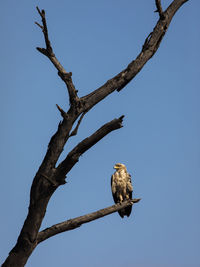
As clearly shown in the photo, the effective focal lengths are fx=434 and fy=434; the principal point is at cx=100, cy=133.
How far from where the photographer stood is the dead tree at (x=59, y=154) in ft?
21.0

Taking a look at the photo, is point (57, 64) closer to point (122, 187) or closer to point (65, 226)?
point (65, 226)

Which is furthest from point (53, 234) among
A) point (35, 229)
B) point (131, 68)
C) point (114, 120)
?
point (131, 68)

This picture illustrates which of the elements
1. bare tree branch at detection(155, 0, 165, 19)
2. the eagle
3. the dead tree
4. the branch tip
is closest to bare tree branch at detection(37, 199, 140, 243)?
the dead tree

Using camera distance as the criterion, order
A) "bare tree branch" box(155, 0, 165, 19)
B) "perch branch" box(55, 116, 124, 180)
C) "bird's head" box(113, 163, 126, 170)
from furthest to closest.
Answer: "bird's head" box(113, 163, 126, 170)
"bare tree branch" box(155, 0, 165, 19)
"perch branch" box(55, 116, 124, 180)

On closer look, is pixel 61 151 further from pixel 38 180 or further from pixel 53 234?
pixel 53 234

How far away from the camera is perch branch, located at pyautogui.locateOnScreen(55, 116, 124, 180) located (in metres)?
6.29

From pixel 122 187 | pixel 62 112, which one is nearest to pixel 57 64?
pixel 62 112

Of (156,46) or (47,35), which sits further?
(156,46)

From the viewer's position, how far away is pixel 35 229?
6480 millimetres

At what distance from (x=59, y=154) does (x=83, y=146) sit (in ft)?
1.57

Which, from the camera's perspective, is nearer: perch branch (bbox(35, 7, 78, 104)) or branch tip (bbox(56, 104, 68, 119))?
branch tip (bbox(56, 104, 68, 119))

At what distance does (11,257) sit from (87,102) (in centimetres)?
262

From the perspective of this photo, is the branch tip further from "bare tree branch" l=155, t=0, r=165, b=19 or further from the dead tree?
"bare tree branch" l=155, t=0, r=165, b=19

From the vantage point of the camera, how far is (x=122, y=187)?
14.8 metres
